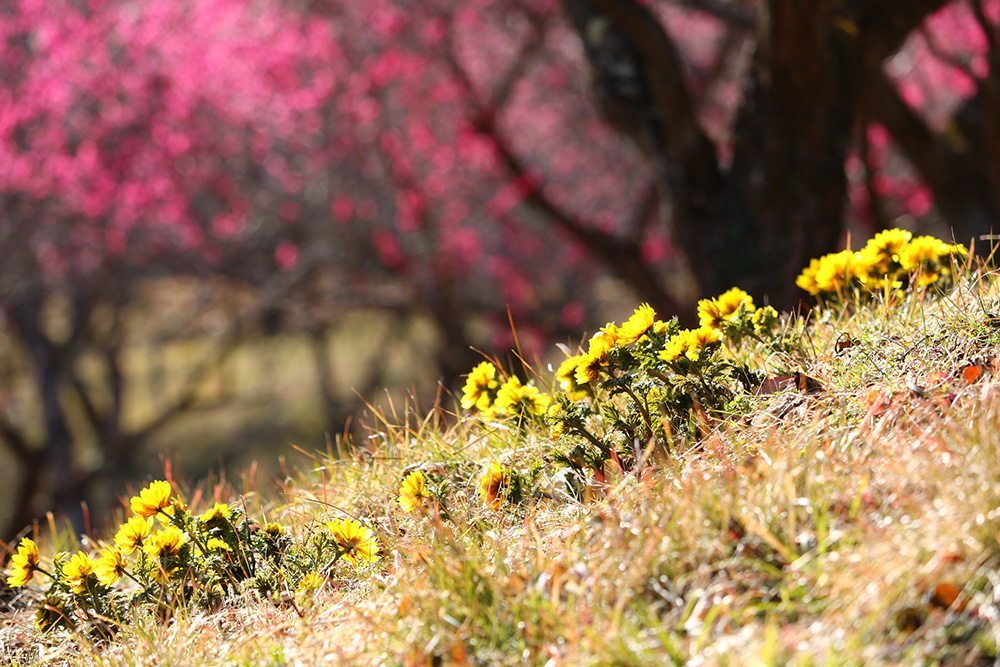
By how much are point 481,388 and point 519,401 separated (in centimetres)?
19

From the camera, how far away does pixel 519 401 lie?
2.58m

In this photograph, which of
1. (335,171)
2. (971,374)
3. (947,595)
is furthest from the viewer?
(335,171)

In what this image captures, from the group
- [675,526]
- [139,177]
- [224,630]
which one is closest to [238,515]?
[224,630]

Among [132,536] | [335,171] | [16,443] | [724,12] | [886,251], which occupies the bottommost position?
[16,443]

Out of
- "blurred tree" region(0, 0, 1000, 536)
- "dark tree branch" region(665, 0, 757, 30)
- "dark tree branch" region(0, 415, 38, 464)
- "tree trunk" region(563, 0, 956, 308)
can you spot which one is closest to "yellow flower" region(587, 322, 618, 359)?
"tree trunk" region(563, 0, 956, 308)

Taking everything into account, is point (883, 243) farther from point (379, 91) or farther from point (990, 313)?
point (379, 91)

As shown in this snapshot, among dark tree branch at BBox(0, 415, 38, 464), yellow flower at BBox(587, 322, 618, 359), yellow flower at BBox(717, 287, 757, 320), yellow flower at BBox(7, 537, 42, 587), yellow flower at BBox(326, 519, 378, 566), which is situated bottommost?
dark tree branch at BBox(0, 415, 38, 464)

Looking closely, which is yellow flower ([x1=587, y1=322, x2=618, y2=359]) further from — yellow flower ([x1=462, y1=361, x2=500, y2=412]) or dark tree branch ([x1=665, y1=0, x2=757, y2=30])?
dark tree branch ([x1=665, y1=0, x2=757, y2=30])

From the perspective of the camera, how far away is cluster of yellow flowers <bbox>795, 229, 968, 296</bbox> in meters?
2.86

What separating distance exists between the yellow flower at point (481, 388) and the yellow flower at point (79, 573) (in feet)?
3.79

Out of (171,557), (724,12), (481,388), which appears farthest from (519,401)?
(724,12)

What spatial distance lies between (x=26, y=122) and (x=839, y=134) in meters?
7.24

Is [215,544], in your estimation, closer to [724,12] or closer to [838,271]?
[838,271]

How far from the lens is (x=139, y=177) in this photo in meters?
8.89
